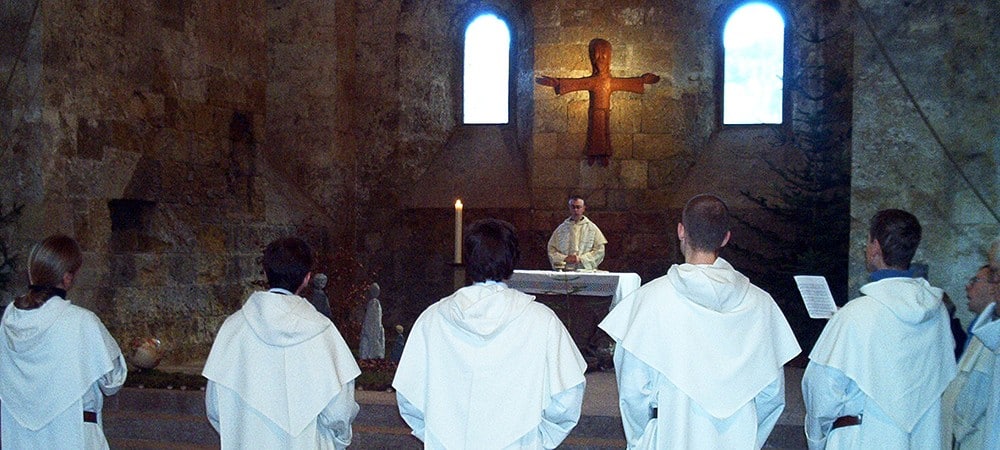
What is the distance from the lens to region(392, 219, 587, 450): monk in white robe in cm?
333

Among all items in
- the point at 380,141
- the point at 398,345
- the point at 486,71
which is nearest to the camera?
the point at 398,345

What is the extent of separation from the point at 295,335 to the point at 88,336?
865 millimetres

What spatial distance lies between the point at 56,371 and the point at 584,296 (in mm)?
5202

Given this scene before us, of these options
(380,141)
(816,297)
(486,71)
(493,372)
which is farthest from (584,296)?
(493,372)

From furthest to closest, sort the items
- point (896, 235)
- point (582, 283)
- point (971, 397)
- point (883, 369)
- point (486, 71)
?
1. point (486, 71)
2. point (582, 283)
3. point (971, 397)
4. point (883, 369)
5. point (896, 235)

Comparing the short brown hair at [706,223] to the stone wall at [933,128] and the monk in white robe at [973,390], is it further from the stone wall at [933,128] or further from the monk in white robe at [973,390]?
the stone wall at [933,128]

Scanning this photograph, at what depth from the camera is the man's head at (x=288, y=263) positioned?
11.8 ft

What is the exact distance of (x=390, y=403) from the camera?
21.0 ft

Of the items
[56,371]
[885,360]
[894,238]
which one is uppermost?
[894,238]

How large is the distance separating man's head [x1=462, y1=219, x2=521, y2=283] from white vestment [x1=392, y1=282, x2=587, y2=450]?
46mm

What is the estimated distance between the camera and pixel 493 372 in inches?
134

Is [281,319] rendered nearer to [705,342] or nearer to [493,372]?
[493,372]

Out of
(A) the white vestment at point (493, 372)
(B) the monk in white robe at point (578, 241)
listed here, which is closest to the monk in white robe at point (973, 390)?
(A) the white vestment at point (493, 372)

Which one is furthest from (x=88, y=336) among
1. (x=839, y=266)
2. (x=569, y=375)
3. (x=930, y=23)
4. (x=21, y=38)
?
(x=839, y=266)
